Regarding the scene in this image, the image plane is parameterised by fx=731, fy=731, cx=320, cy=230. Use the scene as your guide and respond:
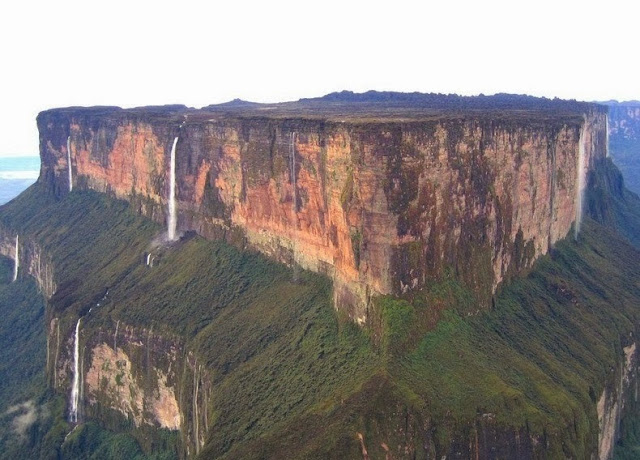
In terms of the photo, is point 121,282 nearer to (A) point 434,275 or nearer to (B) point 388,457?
(A) point 434,275

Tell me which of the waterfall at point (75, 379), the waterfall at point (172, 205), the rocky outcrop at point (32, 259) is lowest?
the waterfall at point (75, 379)

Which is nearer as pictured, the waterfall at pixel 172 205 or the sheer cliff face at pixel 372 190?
the sheer cliff face at pixel 372 190

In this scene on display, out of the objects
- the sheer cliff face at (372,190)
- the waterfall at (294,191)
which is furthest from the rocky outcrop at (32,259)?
the waterfall at (294,191)

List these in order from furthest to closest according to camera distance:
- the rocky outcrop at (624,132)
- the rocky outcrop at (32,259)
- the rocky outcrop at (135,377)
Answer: the rocky outcrop at (624,132) < the rocky outcrop at (32,259) < the rocky outcrop at (135,377)

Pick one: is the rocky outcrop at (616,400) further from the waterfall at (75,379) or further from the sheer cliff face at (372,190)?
the waterfall at (75,379)

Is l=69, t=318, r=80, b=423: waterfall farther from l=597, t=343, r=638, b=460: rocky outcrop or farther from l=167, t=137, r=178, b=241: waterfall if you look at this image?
Answer: l=597, t=343, r=638, b=460: rocky outcrop

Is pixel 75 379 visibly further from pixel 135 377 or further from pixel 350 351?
pixel 350 351

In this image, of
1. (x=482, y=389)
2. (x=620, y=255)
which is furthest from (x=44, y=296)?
(x=620, y=255)

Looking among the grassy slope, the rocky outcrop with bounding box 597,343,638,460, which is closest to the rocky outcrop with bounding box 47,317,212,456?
the grassy slope

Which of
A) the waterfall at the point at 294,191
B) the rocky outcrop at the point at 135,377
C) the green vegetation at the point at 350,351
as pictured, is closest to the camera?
the green vegetation at the point at 350,351
